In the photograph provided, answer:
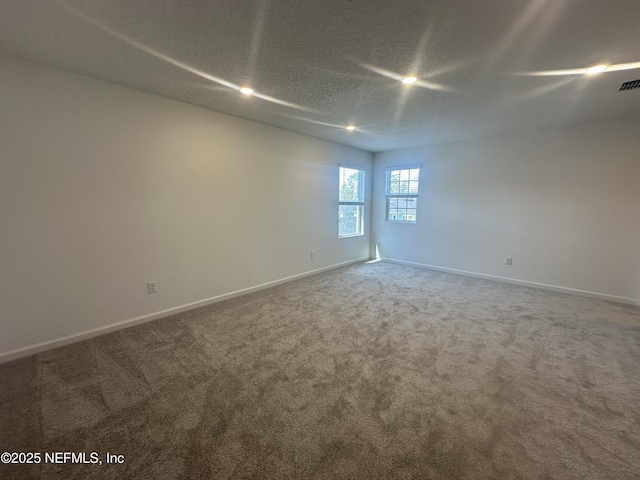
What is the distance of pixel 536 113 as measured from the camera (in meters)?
3.17

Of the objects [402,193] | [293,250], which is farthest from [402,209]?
[293,250]

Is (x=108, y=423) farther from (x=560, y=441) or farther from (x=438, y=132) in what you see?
(x=438, y=132)

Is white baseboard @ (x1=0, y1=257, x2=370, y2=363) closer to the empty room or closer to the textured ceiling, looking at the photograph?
the empty room

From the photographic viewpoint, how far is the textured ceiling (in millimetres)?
1500

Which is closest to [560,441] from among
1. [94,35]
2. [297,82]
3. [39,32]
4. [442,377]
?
[442,377]

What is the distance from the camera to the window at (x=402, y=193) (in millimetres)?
5250

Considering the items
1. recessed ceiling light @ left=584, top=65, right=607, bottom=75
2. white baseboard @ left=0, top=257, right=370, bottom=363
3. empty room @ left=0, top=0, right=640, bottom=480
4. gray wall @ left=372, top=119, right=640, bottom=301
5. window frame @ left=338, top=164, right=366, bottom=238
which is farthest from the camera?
window frame @ left=338, top=164, right=366, bottom=238

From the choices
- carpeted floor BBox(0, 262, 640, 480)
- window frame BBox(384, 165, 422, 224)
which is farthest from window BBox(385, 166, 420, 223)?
carpeted floor BBox(0, 262, 640, 480)

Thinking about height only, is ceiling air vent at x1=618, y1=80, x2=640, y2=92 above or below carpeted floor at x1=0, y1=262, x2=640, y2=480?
above

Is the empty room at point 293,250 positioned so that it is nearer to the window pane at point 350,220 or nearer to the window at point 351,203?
the window at point 351,203

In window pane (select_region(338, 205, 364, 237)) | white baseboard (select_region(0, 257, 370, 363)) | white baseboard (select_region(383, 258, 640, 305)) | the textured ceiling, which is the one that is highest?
the textured ceiling

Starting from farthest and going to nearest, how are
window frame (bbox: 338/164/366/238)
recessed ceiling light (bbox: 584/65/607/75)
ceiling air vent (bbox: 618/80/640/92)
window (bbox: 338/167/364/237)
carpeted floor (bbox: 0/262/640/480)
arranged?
1. window (bbox: 338/167/364/237)
2. window frame (bbox: 338/164/366/238)
3. ceiling air vent (bbox: 618/80/640/92)
4. recessed ceiling light (bbox: 584/65/607/75)
5. carpeted floor (bbox: 0/262/640/480)

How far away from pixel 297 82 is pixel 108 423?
2894mm

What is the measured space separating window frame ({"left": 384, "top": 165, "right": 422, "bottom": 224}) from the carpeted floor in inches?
108
